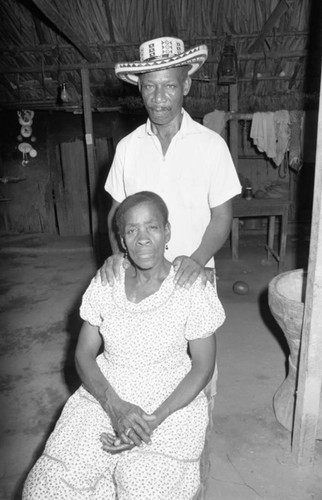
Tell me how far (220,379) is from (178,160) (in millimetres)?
2062

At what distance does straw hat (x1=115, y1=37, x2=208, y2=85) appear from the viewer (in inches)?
81.4

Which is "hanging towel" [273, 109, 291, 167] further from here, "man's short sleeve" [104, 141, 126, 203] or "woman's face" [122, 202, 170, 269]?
"woman's face" [122, 202, 170, 269]

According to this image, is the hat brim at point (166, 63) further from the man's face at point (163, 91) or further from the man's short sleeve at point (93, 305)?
the man's short sleeve at point (93, 305)

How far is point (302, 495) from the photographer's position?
2.37 meters

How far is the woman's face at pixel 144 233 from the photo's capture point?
1.85 meters

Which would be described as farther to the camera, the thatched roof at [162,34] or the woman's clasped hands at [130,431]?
the thatched roof at [162,34]

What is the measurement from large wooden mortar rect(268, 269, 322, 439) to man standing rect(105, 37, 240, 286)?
68 centimetres

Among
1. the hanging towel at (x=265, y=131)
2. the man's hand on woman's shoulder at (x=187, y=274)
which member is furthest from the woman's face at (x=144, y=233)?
the hanging towel at (x=265, y=131)

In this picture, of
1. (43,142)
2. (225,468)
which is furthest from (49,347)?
(43,142)

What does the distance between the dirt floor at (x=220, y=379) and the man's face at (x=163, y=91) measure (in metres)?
1.75

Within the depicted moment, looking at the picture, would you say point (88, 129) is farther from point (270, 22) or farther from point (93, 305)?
point (93, 305)

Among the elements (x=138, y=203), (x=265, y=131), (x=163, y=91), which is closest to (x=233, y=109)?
(x=265, y=131)

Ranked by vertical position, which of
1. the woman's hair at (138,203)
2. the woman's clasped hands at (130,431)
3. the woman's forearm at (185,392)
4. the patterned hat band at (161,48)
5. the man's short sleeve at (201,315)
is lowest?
the woman's clasped hands at (130,431)

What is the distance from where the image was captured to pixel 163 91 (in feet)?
6.95
